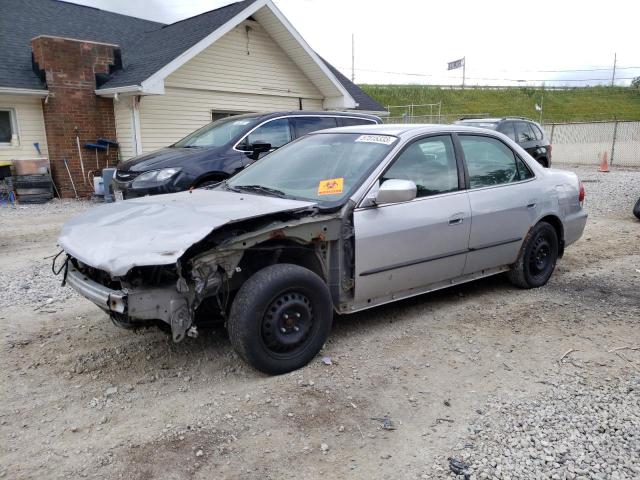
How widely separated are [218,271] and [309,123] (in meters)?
5.98

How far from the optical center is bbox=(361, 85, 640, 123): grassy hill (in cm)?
4469

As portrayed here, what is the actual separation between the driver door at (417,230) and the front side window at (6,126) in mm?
11716

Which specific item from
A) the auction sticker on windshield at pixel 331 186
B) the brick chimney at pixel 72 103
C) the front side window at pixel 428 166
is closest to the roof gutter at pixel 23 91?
the brick chimney at pixel 72 103

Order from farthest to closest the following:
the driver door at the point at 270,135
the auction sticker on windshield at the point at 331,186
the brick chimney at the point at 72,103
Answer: the brick chimney at the point at 72,103 → the driver door at the point at 270,135 → the auction sticker on windshield at the point at 331,186

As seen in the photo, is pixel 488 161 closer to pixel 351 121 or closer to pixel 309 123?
pixel 309 123

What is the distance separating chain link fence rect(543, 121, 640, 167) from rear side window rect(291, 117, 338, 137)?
60.7 feet

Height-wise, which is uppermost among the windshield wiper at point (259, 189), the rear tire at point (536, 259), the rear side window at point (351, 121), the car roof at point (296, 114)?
the car roof at point (296, 114)

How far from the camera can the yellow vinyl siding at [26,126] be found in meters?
12.5

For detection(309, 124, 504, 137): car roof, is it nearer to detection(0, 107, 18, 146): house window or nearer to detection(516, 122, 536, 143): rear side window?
detection(516, 122, 536, 143): rear side window

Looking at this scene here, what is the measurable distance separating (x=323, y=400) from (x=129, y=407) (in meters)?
1.20

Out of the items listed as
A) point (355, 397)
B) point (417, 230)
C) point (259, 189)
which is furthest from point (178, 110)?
point (355, 397)

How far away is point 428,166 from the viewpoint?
14.8 ft

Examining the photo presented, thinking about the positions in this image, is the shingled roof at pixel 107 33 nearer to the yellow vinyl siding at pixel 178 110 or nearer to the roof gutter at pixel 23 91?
the roof gutter at pixel 23 91

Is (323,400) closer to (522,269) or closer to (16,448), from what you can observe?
(16,448)
